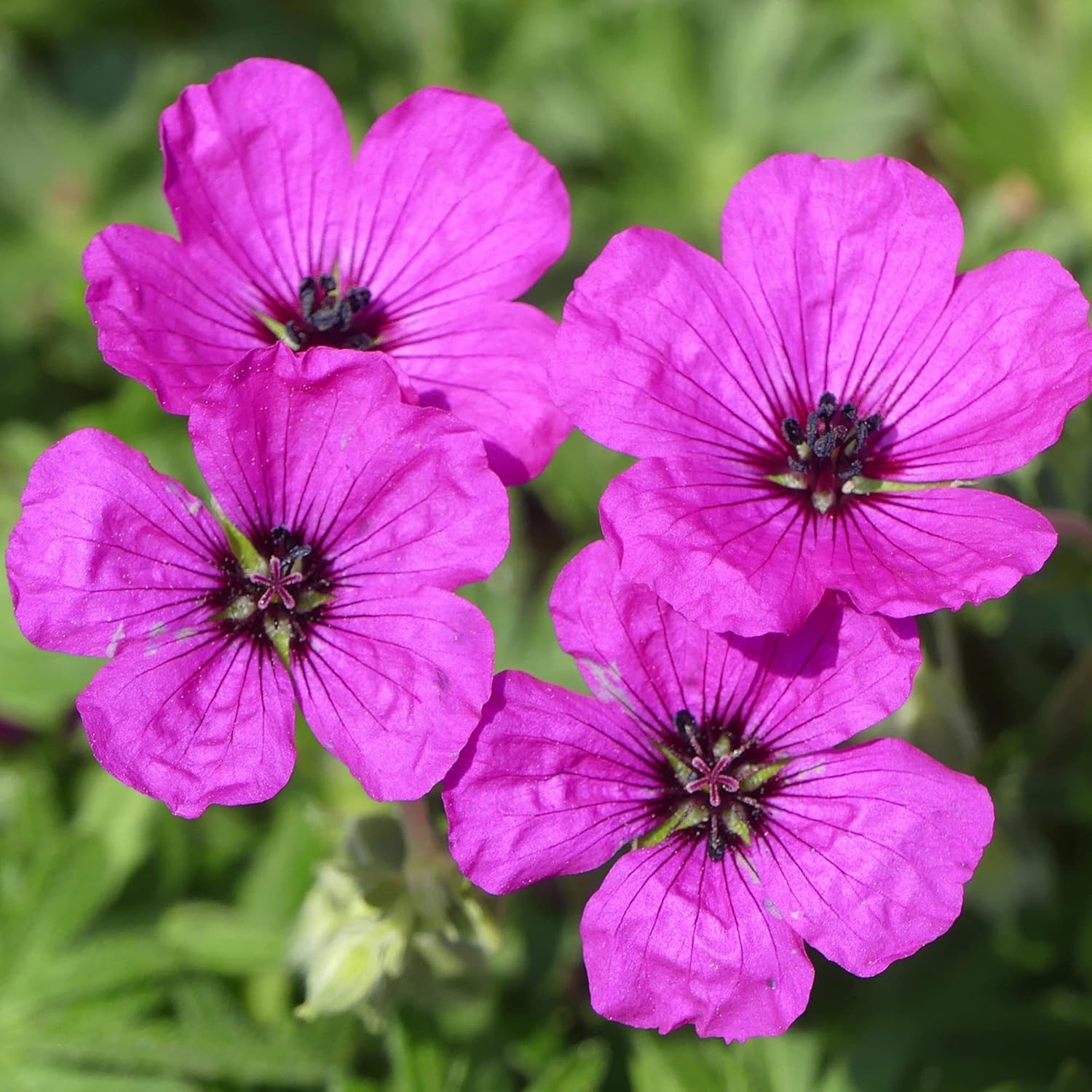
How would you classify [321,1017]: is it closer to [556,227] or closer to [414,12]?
[556,227]

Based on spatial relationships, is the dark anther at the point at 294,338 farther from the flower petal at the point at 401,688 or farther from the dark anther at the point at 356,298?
the flower petal at the point at 401,688

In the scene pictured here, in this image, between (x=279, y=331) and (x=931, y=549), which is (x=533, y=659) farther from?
(x=931, y=549)

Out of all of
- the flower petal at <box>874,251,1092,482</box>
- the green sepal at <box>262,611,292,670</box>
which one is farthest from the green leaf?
the flower petal at <box>874,251,1092,482</box>

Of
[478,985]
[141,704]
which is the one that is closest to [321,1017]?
[478,985]

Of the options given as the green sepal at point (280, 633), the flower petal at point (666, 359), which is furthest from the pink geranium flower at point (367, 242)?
the green sepal at point (280, 633)

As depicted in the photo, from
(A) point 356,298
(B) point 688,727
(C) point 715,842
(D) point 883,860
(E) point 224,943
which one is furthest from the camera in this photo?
(E) point 224,943

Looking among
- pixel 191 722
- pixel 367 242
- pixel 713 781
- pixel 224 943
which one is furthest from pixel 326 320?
pixel 224 943

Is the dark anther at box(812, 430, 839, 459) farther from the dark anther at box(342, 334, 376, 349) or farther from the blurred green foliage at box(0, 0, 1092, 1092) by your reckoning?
the dark anther at box(342, 334, 376, 349)
